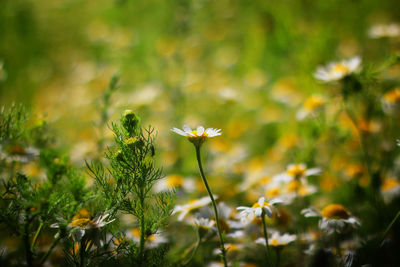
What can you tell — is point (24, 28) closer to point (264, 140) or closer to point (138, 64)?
point (138, 64)

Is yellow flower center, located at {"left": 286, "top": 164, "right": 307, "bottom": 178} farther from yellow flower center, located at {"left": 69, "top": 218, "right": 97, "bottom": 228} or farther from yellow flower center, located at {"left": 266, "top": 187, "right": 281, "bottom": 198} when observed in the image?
yellow flower center, located at {"left": 69, "top": 218, "right": 97, "bottom": 228}

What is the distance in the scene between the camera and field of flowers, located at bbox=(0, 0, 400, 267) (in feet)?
3.16

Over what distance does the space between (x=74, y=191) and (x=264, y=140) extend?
1932 mm

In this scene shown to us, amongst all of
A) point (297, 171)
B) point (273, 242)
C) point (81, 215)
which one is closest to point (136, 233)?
point (81, 215)

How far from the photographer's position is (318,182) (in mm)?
1865

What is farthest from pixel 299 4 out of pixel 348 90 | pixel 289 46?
pixel 348 90

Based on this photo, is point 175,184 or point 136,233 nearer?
point 136,233

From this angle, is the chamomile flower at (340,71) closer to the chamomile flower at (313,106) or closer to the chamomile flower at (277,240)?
the chamomile flower at (313,106)

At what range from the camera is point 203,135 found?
99 cm

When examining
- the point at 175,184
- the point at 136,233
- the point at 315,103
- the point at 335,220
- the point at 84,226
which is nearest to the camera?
the point at 84,226

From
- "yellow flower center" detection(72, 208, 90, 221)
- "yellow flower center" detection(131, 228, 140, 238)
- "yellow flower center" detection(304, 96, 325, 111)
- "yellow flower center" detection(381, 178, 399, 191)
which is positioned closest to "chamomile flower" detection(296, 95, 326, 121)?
"yellow flower center" detection(304, 96, 325, 111)

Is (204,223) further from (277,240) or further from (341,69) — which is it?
(341,69)

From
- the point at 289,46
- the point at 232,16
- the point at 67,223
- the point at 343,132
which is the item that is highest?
the point at 232,16

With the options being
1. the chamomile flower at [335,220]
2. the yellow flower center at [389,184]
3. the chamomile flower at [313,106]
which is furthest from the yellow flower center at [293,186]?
the chamomile flower at [313,106]
